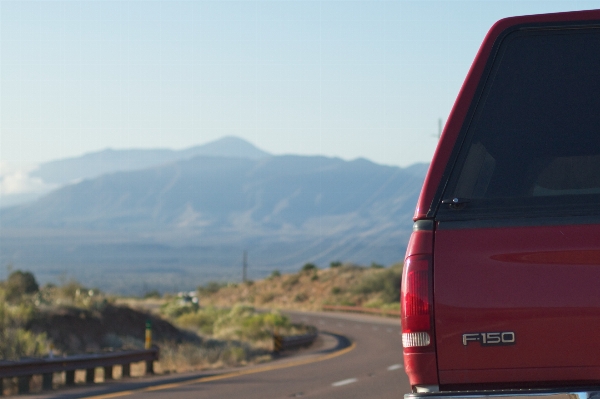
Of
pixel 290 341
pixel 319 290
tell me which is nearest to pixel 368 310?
pixel 319 290

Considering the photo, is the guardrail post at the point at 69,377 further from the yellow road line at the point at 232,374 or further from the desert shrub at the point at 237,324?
the desert shrub at the point at 237,324

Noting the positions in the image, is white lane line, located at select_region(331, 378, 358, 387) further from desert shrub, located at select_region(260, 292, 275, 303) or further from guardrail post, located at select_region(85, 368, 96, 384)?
desert shrub, located at select_region(260, 292, 275, 303)

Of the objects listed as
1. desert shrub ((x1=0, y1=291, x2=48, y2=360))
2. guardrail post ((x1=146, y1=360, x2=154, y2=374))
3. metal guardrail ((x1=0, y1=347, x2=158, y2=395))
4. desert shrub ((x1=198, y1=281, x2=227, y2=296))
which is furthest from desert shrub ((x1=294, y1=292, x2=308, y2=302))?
metal guardrail ((x1=0, y1=347, x2=158, y2=395))

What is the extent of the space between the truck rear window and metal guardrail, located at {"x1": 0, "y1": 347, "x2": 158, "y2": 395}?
1198cm

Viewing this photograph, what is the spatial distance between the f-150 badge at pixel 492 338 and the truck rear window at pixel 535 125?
19.6 inches

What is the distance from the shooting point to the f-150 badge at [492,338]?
3732 mm

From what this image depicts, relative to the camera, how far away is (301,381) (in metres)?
16.9

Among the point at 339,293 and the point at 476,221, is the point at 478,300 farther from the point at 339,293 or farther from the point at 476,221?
the point at 339,293

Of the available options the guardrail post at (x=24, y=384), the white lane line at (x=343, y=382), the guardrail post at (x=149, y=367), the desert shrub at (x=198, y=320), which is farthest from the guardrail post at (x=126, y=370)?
the desert shrub at (x=198, y=320)

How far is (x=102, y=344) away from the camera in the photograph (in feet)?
86.5

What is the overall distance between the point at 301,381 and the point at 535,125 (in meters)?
13.5

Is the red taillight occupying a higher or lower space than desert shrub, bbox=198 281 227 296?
higher

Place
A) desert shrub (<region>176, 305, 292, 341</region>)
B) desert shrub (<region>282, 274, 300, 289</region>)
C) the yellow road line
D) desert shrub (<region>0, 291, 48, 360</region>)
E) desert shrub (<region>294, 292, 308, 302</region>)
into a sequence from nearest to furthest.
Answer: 1. the yellow road line
2. desert shrub (<region>0, 291, 48, 360</region>)
3. desert shrub (<region>176, 305, 292, 341</region>)
4. desert shrub (<region>294, 292, 308, 302</region>)
5. desert shrub (<region>282, 274, 300, 289</region>)

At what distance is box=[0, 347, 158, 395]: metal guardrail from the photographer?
1482 centimetres
